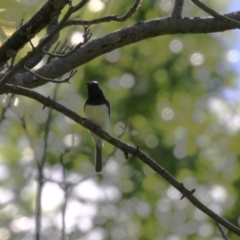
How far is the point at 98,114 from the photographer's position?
6.54 m

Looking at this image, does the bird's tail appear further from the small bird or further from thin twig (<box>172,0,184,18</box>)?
thin twig (<box>172,0,184,18</box>)

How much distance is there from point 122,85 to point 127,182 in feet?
6.11

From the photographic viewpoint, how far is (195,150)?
10.4m

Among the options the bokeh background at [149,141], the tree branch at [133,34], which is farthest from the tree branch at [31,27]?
the bokeh background at [149,141]

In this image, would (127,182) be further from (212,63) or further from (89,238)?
(212,63)

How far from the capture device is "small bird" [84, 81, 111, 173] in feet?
21.4

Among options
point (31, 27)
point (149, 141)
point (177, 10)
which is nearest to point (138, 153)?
point (31, 27)

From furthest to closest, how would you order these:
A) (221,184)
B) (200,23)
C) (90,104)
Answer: (221,184), (90,104), (200,23)

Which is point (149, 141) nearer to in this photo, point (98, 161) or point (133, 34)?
point (98, 161)

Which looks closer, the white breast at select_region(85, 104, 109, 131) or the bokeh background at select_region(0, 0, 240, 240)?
the white breast at select_region(85, 104, 109, 131)

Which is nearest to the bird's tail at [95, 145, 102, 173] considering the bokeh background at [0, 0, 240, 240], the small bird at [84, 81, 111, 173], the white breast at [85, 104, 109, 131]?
the small bird at [84, 81, 111, 173]

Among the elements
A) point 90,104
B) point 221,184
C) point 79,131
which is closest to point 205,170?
point 221,184

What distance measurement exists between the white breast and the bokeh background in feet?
7.94

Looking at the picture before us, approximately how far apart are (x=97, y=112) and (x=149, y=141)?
3.92 metres
